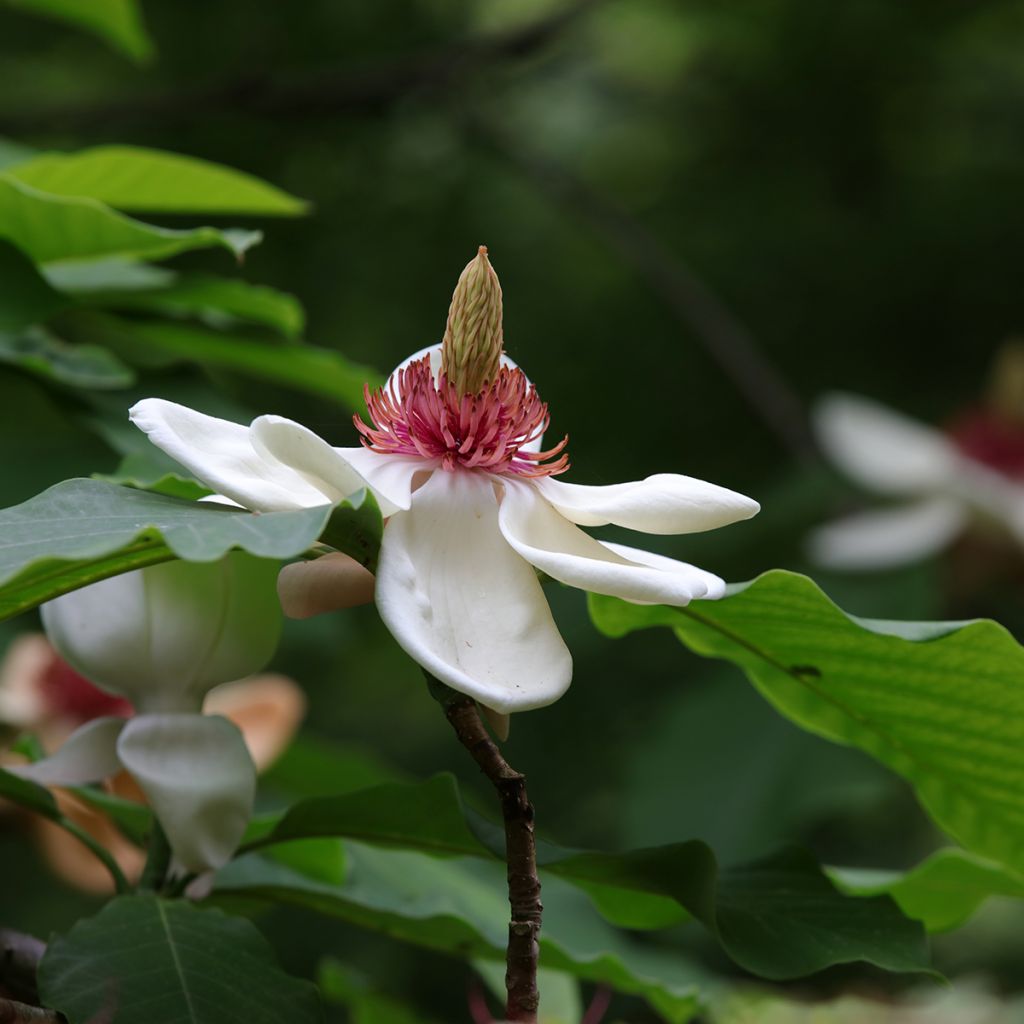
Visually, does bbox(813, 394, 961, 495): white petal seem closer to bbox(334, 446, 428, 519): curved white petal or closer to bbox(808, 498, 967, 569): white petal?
bbox(808, 498, 967, 569): white petal

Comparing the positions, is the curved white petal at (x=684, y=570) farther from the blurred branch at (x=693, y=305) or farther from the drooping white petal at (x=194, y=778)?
the blurred branch at (x=693, y=305)

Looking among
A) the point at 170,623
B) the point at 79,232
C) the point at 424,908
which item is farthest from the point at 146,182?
the point at 424,908

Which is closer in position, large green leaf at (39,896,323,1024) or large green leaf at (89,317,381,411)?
large green leaf at (39,896,323,1024)

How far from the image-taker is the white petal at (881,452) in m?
2.03

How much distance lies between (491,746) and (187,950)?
18 cm

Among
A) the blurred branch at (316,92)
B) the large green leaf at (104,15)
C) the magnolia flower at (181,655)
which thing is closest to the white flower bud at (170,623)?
the magnolia flower at (181,655)

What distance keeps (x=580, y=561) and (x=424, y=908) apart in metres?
0.34

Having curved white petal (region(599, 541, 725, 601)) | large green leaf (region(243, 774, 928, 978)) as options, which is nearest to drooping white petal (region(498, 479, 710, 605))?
curved white petal (region(599, 541, 725, 601))

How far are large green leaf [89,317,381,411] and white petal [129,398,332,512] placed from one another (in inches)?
16.9

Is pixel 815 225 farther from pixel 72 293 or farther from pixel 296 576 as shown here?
pixel 296 576

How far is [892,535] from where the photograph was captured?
200 centimetres

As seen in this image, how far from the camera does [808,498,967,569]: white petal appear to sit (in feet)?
6.53

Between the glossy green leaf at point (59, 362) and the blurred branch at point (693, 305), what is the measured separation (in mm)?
1278

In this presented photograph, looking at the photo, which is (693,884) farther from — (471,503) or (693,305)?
(693,305)
